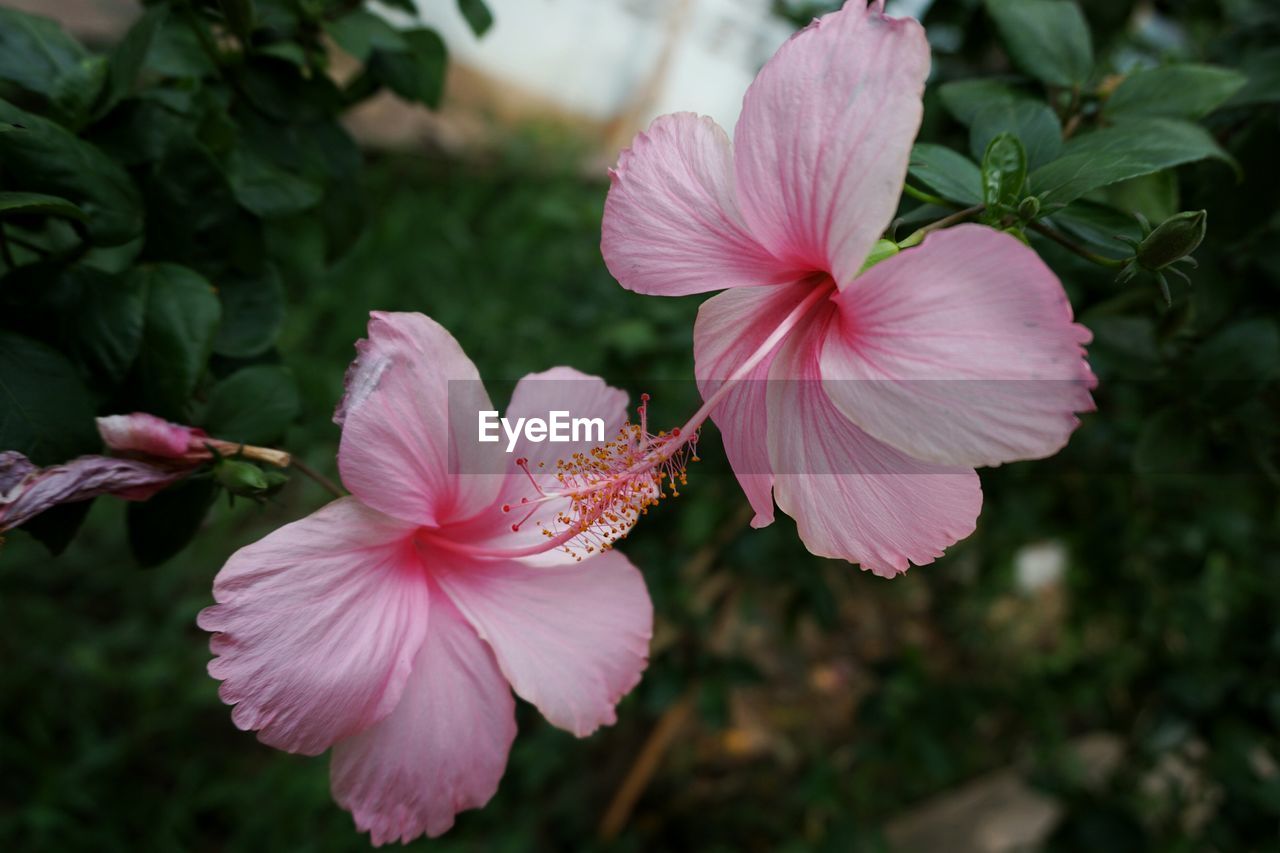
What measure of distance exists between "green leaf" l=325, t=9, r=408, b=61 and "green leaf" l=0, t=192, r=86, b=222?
0.96 ft

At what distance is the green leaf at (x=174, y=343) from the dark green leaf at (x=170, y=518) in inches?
2.4

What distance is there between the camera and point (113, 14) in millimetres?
2793

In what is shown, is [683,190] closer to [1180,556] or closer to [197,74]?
[197,74]

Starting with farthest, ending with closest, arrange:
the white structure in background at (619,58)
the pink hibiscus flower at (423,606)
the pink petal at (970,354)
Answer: the white structure in background at (619,58), the pink hibiscus flower at (423,606), the pink petal at (970,354)

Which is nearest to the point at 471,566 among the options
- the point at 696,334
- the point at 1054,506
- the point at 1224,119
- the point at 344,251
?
the point at 696,334

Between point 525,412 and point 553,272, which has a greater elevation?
point 525,412

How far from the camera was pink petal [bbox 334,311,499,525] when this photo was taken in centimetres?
56

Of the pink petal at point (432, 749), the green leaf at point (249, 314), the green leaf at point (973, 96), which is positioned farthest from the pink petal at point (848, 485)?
the green leaf at point (249, 314)

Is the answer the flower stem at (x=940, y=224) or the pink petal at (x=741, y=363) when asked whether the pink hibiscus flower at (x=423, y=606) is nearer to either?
the pink petal at (x=741, y=363)

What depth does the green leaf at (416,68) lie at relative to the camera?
941 millimetres

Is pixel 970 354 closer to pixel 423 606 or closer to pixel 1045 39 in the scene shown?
pixel 423 606

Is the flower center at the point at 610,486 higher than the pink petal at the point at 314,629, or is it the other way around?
the flower center at the point at 610,486

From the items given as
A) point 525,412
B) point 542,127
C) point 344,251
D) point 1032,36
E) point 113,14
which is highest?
point 1032,36

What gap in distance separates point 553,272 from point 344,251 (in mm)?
1655
